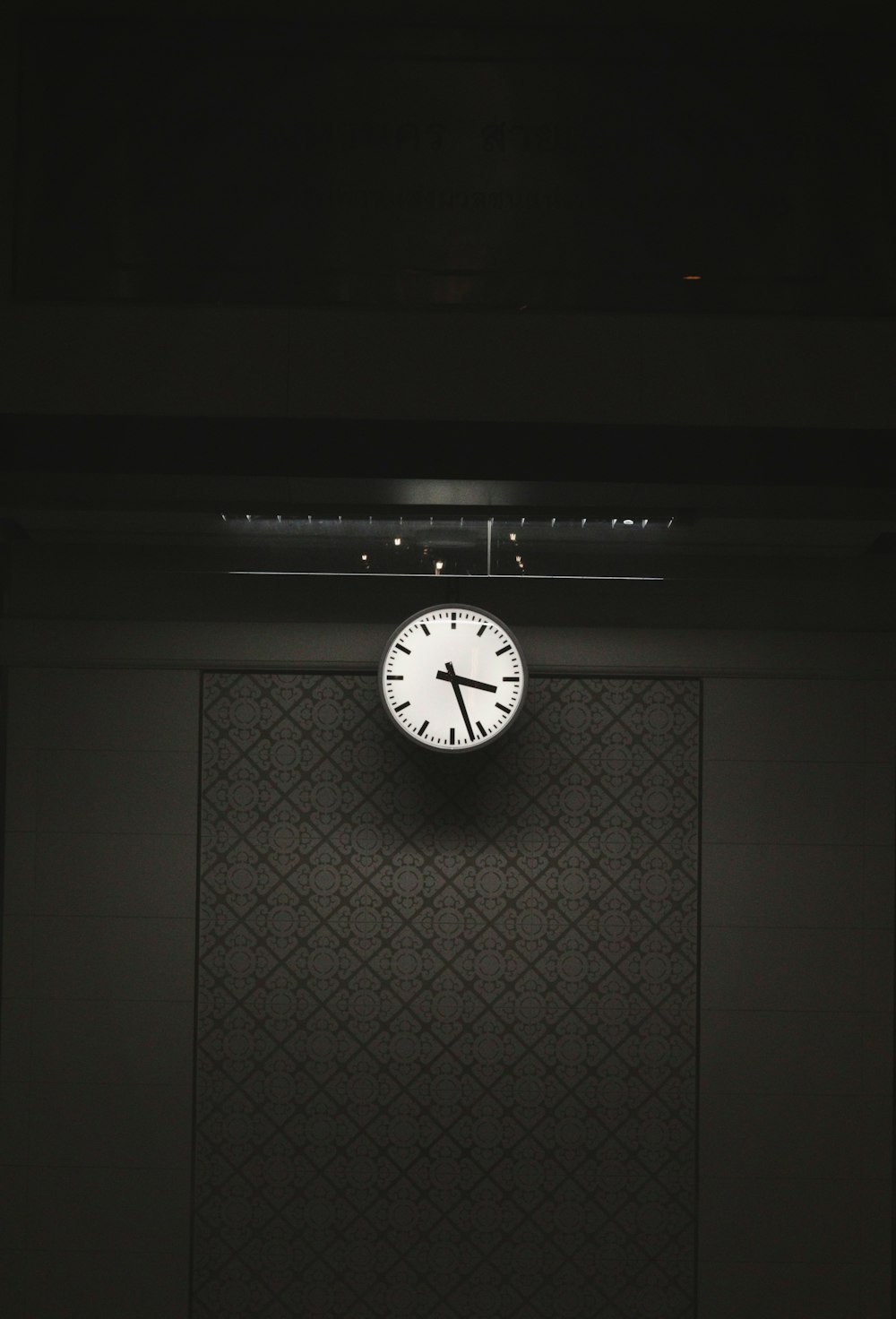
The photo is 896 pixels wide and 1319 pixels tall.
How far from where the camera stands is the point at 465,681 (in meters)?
1.99

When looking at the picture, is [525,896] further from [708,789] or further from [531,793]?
[708,789]

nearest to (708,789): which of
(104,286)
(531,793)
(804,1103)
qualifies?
(531,793)

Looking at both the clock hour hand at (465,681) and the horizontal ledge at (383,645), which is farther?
the clock hour hand at (465,681)

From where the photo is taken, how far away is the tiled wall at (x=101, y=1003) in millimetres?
2014

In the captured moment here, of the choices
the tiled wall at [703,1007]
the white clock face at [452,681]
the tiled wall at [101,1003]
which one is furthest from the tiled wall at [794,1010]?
the tiled wall at [101,1003]

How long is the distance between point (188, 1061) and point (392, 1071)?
361mm

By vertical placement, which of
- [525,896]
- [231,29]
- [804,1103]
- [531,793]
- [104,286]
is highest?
[231,29]

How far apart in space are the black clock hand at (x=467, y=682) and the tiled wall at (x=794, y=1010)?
41 cm

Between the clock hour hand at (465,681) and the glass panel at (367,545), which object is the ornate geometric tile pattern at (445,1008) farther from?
the glass panel at (367,545)

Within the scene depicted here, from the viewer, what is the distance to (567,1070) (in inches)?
83.7

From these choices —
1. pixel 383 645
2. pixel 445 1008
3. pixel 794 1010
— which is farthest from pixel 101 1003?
pixel 794 1010

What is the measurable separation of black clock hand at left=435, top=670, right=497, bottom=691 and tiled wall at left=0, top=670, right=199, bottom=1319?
48 centimetres

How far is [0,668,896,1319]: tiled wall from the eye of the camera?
2.02 metres

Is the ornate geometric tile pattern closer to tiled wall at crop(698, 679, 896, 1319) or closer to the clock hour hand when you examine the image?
tiled wall at crop(698, 679, 896, 1319)
